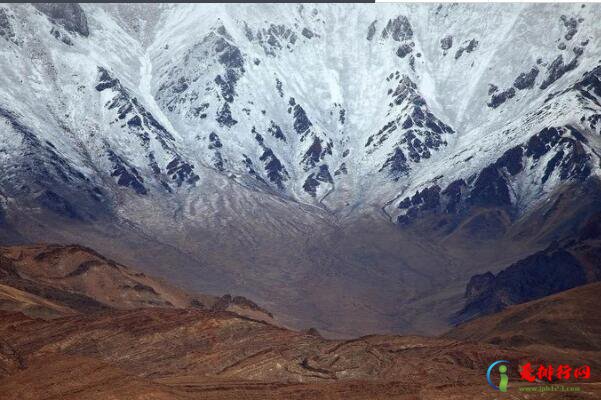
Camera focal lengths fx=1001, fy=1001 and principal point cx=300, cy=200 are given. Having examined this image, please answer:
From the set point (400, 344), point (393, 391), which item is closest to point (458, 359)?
point (400, 344)

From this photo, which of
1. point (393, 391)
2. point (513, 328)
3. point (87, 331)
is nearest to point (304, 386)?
point (393, 391)

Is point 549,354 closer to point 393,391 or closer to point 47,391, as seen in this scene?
point 393,391

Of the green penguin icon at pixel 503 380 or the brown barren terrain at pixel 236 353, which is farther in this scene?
the brown barren terrain at pixel 236 353

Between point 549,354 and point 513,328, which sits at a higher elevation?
point 513,328

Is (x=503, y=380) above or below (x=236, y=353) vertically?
below

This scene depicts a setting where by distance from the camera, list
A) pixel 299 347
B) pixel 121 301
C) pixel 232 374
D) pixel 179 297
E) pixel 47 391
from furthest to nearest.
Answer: pixel 179 297 < pixel 121 301 < pixel 299 347 < pixel 232 374 < pixel 47 391

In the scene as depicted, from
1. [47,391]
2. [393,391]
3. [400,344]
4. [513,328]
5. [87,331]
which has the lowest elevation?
[47,391]

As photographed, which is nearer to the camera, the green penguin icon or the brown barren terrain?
the green penguin icon

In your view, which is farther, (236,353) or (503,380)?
(236,353)

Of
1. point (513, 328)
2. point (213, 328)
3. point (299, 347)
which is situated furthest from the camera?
point (513, 328)

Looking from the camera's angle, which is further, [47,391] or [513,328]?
[513,328]
